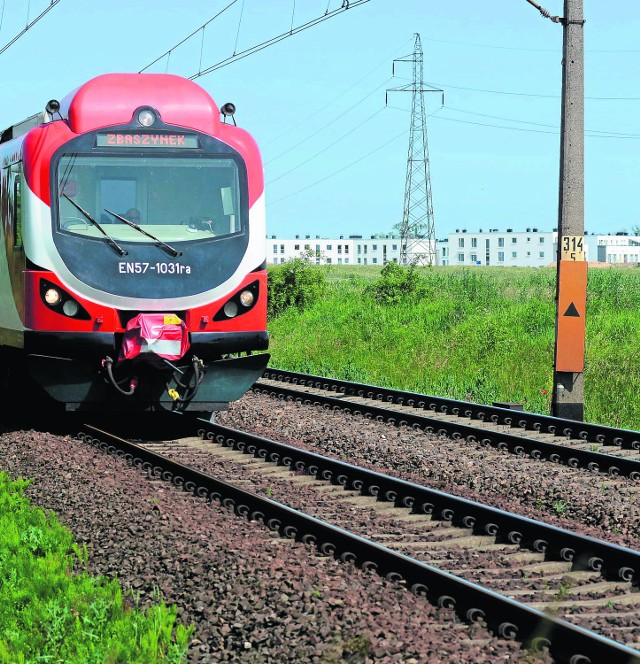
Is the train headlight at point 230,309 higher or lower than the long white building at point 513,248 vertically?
lower

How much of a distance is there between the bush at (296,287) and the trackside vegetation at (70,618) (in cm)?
2426

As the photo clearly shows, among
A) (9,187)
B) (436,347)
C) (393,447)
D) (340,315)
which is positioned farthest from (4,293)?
(340,315)

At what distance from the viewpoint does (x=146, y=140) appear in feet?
37.2

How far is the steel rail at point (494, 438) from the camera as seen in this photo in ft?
34.1

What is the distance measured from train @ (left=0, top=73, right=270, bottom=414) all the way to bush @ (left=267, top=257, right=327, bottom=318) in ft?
63.9

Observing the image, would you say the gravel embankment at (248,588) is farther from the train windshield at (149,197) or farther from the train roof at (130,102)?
the train roof at (130,102)

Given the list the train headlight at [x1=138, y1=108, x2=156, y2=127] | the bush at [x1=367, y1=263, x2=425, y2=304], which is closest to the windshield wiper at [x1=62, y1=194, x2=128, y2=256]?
the train headlight at [x1=138, y1=108, x2=156, y2=127]

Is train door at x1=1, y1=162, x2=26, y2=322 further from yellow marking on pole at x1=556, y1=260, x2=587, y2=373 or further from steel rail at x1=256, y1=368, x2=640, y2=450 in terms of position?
yellow marking on pole at x1=556, y1=260, x2=587, y2=373

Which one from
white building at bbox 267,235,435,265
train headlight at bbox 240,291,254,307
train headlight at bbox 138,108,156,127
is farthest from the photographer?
white building at bbox 267,235,435,265

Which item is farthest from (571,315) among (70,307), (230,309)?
(70,307)

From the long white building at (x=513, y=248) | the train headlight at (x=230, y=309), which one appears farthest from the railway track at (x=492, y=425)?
the long white building at (x=513, y=248)

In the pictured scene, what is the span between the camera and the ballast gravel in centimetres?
545

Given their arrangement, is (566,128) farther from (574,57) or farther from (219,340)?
(219,340)

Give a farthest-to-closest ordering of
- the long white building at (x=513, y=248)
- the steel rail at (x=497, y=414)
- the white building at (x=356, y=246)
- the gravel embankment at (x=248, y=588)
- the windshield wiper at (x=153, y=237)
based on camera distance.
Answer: the white building at (x=356, y=246), the long white building at (x=513, y=248), the steel rail at (x=497, y=414), the windshield wiper at (x=153, y=237), the gravel embankment at (x=248, y=588)
